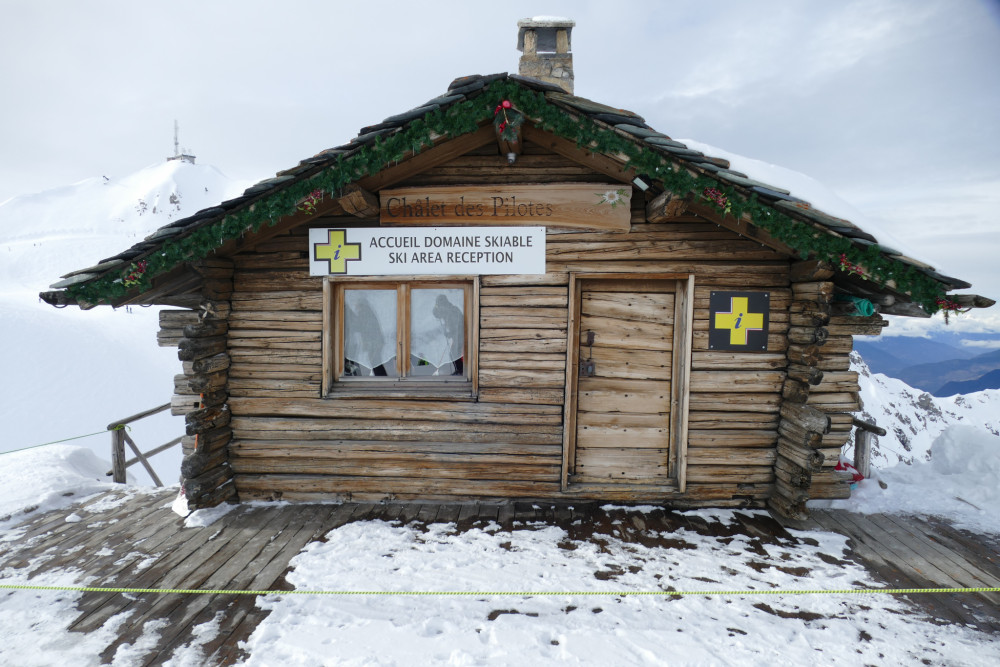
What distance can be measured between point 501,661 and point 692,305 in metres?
3.62

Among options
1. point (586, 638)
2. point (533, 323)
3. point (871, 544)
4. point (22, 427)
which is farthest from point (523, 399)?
point (22, 427)

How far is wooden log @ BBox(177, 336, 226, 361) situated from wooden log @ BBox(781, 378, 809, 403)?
586 centimetres

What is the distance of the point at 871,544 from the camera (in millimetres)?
4527

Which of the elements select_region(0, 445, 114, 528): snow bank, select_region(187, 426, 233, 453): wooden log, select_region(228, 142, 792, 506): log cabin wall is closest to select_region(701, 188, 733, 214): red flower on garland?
select_region(228, 142, 792, 506): log cabin wall

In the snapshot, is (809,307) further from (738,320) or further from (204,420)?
(204,420)

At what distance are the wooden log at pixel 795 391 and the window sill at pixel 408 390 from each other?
10.4 feet

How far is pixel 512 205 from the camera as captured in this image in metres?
4.97

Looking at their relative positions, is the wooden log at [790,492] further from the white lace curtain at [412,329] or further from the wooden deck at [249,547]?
the white lace curtain at [412,329]

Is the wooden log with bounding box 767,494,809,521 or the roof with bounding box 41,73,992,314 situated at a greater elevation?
the roof with bounding box 41,73,992,314

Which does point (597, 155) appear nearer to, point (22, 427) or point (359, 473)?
point (359, 473)

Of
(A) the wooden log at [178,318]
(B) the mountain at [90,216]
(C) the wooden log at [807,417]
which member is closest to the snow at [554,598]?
(C) the wooden log at [807,417]

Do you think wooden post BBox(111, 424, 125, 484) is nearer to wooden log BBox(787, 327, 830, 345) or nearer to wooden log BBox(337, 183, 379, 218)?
wooden log BBox(337, 183, 379, 218)

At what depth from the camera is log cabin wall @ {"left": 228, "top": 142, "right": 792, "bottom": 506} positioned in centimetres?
500

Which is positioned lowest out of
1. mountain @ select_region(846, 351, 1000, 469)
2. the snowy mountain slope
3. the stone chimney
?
mountain @ select_region(846, 351, 1000, 469)
